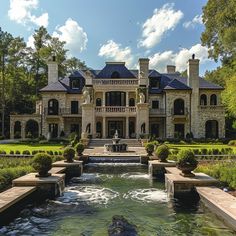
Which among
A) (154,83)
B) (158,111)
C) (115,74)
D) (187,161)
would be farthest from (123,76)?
(187,161)

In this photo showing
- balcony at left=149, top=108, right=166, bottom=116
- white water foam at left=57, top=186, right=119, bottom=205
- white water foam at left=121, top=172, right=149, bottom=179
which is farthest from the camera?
balcony at left=149, top=108, right=166, bottom=116

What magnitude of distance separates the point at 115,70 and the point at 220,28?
15.2 metres

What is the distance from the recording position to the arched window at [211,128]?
46.9m

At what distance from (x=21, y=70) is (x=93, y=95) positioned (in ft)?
67.3

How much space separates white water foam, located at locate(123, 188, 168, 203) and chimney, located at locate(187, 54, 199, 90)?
32968 millimetres

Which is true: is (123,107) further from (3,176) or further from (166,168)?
(3,176)

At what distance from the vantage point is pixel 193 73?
152 feet

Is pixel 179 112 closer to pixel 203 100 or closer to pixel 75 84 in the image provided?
pixel 203 100

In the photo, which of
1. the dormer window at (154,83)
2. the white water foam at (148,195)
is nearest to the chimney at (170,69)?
the dormer window at (154,83)

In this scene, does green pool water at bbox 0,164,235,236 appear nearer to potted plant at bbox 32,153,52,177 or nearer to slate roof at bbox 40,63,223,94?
potted plant at bbox 32,153,52,177

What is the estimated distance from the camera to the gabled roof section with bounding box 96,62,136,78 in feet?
158

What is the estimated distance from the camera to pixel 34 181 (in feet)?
44.8

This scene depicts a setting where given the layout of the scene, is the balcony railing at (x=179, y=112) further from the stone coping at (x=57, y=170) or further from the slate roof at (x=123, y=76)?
the stone coping at (x=57, y=170)


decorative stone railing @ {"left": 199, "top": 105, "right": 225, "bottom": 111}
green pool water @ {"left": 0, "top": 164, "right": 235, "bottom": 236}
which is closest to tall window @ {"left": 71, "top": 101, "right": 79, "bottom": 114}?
decorative stone railing @ {"left": 199, "top": 105, "right": 225, "bottom": 111}
